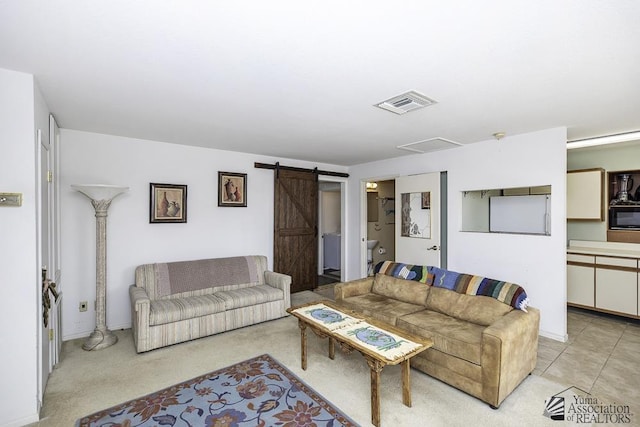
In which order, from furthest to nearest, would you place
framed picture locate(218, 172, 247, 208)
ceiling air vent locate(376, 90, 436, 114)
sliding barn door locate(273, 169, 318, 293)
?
sliding barn door locate(273, 169, 318, 293) → framed picture locate(218, 172, 247, 208) → ceiling air vent locate(376, 90, 436, 114)

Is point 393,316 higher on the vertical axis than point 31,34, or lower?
lower

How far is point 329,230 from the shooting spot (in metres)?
7.78

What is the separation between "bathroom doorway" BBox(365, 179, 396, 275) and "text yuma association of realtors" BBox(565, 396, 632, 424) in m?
4.65

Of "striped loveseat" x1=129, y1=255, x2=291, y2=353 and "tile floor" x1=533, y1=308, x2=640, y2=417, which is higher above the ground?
"striped loveseat" x1=129, y1=255, x2=291, y2=353

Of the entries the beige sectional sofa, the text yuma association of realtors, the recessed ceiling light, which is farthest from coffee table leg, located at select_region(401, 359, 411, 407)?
the recessed ceiling light

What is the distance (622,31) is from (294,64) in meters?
1.78

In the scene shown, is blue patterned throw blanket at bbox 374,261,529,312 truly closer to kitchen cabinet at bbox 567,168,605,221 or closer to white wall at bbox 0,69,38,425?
kitchen cabinet at bbox 567,168,605,221

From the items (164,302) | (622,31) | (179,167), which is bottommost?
(164,302)

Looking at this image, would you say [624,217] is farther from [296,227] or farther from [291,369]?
[291,369]

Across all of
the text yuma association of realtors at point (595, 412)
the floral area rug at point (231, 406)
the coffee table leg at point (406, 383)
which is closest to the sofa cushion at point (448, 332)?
the coffee table leg at point (406, 383)

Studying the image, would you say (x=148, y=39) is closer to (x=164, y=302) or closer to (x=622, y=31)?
(x=622, y=31)

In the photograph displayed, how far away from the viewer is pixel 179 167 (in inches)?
166

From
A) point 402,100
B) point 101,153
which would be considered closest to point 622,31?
point 402,100

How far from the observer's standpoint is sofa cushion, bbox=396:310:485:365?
2.34 metres
